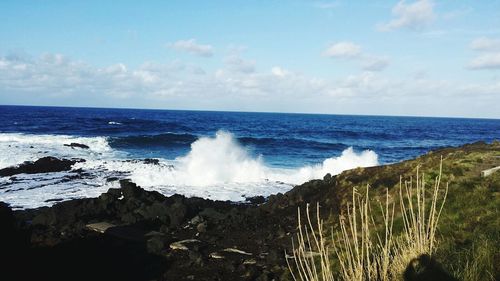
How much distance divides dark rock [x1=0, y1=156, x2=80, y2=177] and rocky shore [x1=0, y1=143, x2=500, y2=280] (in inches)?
423

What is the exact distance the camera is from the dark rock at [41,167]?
24381mm

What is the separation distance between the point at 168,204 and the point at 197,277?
5.76 meters

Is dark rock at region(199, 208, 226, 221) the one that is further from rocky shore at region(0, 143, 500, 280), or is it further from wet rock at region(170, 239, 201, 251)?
wet rock at region(170, 239, 201, 251)

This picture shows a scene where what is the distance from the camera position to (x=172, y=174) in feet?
80.1

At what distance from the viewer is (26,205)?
16438mm

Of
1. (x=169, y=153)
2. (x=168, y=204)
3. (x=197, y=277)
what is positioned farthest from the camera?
(x=169, y=153)

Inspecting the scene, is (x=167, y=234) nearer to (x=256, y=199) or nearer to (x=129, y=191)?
(x=129, y=191)

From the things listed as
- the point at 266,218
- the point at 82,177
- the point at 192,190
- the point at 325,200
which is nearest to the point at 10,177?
the point at 82,177

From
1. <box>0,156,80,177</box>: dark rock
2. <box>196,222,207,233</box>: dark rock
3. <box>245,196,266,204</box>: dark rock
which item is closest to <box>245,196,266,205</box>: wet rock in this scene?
<box>245,196,266,204</box>: dark rock

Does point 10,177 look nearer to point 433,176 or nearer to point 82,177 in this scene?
point 82,177

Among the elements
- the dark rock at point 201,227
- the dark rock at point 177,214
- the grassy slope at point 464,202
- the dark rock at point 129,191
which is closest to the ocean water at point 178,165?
the dark rock at point 129,191

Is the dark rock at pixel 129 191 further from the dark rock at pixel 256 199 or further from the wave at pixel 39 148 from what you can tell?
the wave at pixel 39 148

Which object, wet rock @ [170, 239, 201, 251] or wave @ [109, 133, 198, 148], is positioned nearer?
wet rock @ [170, 239, 201, 251]

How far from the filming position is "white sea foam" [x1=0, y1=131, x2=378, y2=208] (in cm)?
1953
